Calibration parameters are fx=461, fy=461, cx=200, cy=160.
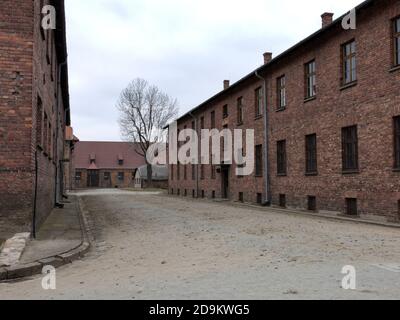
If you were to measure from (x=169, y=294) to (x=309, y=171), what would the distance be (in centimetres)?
1499

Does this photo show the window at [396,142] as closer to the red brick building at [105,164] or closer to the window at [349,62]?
the window at [349,62]

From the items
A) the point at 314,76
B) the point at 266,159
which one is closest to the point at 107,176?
the point at 266,159

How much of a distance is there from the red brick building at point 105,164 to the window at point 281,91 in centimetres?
6299

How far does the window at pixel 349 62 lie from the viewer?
16.7 meters

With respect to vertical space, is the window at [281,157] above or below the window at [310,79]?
below

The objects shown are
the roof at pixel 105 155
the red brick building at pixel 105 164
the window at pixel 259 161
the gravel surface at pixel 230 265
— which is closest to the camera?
the gravel surface at pixel 230 265

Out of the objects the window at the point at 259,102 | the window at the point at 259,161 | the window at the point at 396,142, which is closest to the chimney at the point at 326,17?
the window at the point at 259,102

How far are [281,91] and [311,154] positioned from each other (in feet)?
14.9

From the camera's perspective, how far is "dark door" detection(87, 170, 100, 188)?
278 ft

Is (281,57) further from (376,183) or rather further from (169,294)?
(169,294)

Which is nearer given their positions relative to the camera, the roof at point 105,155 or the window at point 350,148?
the window at point 350,148

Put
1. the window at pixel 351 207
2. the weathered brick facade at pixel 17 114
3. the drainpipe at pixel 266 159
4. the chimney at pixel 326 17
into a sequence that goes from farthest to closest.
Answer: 1. the drainpipe at pixel 266 159
2. the chimney at pixel 326 17
3. the window at pixel 351 207
4. the weathered brick facade at pixel 17 114

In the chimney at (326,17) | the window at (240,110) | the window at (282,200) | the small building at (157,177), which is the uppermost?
the chimney at (326,17)

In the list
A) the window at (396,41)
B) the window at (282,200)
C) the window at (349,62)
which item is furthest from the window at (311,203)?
the window at (396,41)
